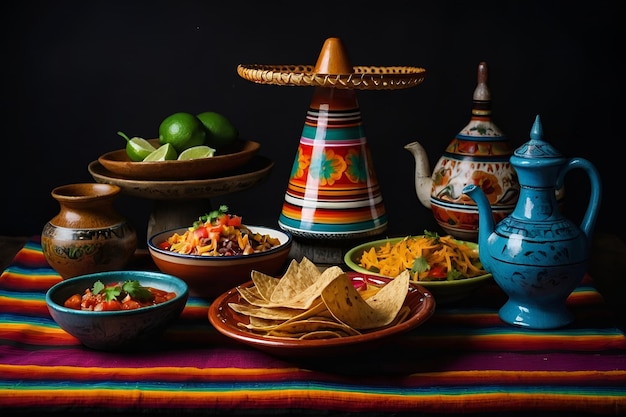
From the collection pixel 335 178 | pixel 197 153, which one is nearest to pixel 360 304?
pixel 335 178

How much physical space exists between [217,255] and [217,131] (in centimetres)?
45

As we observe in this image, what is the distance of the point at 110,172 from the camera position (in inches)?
75.2

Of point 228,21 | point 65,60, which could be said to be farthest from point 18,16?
point 228,21

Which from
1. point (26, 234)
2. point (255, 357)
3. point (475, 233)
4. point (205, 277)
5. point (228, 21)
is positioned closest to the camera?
point (255, 357)

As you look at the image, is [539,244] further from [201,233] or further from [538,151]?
[201,233]

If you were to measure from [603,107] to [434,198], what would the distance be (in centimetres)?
63

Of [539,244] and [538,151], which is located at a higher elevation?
[538,151]

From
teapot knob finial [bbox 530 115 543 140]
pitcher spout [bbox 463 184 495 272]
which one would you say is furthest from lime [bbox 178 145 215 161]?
teapot knob finial [bbox 530 115 543 140]

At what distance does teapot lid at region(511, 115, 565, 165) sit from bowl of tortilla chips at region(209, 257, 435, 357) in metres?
0.29

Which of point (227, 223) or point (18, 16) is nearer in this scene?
point (227, 223)

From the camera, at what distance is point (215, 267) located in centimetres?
157

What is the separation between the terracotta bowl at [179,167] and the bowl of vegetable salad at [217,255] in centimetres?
17

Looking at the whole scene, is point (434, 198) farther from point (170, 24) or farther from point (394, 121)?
point (170, 24)

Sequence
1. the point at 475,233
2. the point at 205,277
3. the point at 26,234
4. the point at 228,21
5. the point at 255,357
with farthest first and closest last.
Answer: the point at 26,234
the point at 228,21
the point at 475,233
the point at 205,277
the point at 255,357
